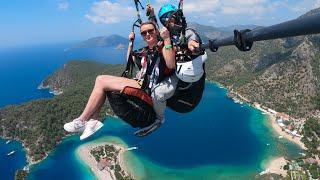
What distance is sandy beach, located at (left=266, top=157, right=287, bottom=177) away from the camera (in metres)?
56.7

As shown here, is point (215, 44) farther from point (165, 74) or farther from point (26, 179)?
point (26, 179)

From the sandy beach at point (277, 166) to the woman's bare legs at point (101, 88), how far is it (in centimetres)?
5473

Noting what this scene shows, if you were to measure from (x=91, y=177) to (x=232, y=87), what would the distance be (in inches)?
2795

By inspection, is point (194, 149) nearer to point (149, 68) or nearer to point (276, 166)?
point (276, 166)

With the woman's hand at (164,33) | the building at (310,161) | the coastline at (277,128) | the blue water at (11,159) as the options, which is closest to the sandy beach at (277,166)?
the building at (310,161)

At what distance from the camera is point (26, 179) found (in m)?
64.6

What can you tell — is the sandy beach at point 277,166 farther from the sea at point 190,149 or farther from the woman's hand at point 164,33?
the woman's hand at point 164,33

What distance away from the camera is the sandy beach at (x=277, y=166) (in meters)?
56.7

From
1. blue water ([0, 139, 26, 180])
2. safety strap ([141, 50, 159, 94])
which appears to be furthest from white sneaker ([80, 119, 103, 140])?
blue water ([0, 139, 26, 180])

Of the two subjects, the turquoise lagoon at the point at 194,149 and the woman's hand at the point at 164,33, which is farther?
the turquoise lagoon at the point at 194,149

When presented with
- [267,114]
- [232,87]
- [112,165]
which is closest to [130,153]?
[112,165]

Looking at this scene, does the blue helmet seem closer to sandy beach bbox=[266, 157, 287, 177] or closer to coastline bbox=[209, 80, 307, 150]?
sandy beach bbox=[266, 157, 287, 177]

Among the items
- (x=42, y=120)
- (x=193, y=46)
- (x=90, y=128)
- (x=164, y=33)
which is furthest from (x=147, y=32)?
(x=42, y=120)

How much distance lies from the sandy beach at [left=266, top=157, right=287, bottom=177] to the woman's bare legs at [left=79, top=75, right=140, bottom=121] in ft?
180
